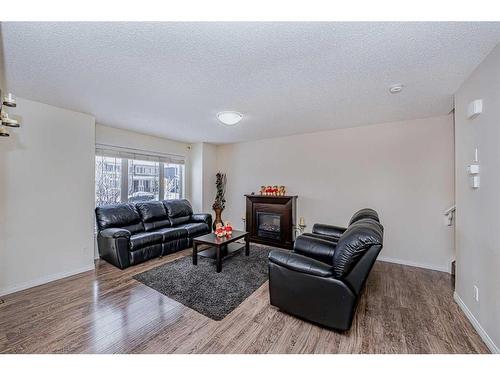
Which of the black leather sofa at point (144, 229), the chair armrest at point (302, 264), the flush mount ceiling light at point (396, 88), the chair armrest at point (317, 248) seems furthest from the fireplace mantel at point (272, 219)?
the flush mount ceiling light at point (396, 88)

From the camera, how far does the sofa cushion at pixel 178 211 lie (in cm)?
460

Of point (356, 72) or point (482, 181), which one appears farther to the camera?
point (356, 72)

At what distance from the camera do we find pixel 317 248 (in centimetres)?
238

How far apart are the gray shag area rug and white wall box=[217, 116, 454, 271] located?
6.33 ft

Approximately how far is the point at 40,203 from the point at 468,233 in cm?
521

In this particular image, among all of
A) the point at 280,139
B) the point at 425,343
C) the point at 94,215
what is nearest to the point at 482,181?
the point at 425,343

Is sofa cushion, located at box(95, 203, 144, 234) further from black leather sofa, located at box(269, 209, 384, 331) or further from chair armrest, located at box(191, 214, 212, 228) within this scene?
black leather sofa, located at box(269, 209, 384, 331)

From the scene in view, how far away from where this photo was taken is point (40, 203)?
2896mm

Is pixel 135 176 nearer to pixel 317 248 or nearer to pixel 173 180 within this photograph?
pixel 173 180

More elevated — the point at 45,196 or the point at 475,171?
the point at 475,171

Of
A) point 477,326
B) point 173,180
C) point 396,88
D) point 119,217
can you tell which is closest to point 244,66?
point 396,88

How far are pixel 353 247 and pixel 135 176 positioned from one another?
4485 mm

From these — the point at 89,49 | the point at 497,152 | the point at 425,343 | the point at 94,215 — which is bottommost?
the point at 425,343
